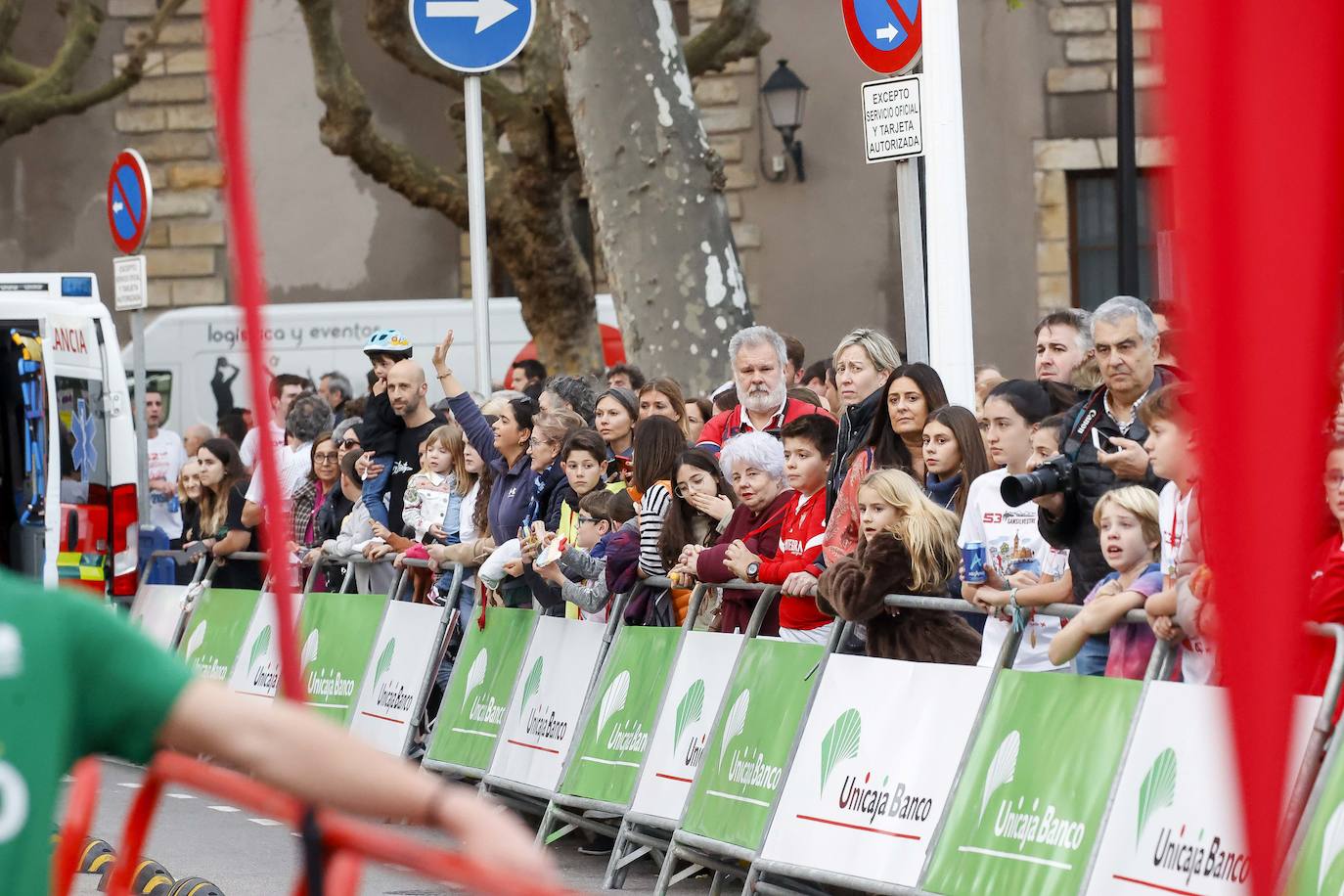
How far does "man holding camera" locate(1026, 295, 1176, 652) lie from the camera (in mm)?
6160

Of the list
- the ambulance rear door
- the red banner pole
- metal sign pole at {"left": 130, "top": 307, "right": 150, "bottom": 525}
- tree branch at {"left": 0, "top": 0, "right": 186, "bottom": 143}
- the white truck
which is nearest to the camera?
the red banner pole

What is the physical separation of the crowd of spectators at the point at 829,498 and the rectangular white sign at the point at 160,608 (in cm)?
165

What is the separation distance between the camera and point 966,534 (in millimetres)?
6832

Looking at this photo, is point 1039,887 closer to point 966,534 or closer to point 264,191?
point 966,534

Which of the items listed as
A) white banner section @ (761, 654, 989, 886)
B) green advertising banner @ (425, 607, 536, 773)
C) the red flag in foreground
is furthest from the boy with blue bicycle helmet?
the red flag in foreground

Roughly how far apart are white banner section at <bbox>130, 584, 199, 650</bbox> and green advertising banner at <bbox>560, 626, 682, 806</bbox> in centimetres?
551

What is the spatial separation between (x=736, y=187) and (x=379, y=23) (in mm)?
6779

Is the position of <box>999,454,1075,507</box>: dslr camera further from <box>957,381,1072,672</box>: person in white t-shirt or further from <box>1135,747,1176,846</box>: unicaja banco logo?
<box>1135,747,1176,846</box>: unicaja banco logo

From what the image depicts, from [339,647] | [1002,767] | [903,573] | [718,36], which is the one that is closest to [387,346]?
[339,647]

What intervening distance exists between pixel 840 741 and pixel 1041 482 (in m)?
1.26

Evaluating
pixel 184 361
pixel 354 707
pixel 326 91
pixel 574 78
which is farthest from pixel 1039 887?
pixel 184 361

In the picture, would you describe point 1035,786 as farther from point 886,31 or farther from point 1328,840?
point 886,31

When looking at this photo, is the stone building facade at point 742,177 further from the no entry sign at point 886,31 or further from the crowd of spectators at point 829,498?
the no entry sign at point 886,31

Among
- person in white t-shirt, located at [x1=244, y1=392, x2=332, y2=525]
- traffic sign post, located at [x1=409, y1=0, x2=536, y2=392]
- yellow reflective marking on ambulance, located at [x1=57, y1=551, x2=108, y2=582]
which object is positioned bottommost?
yellow reflective marking on ambulance, located at [x1=57, y1=551, x2=108, y2=582]
